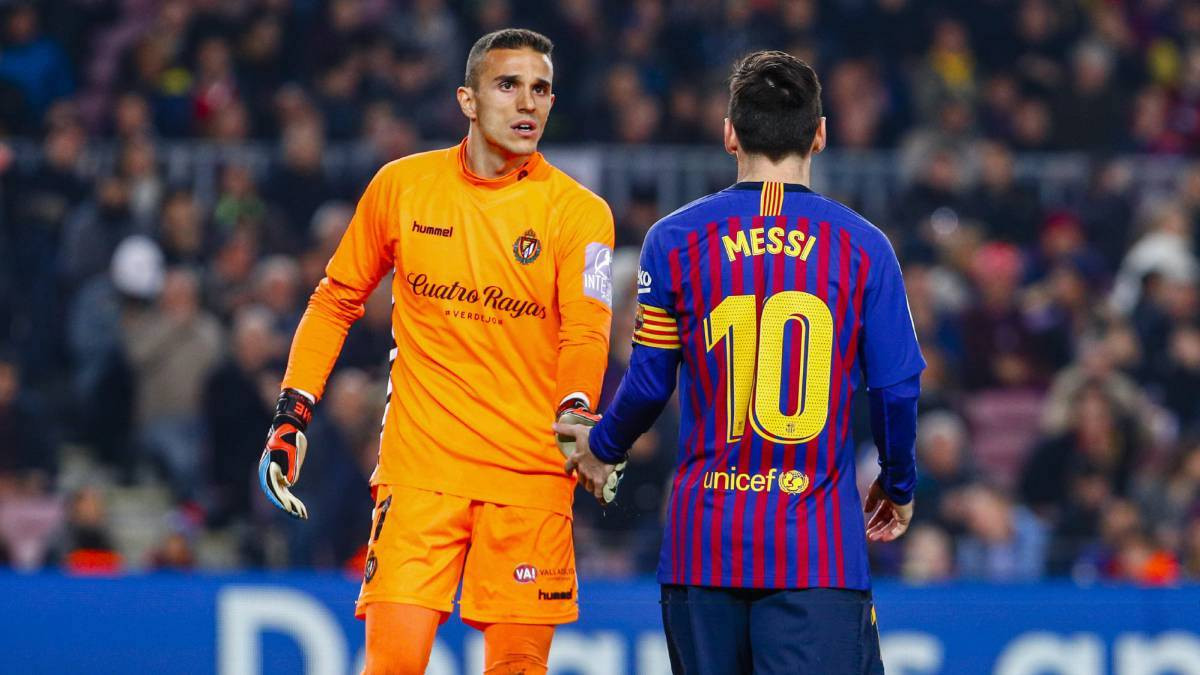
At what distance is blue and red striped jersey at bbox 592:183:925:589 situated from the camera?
15.4ft

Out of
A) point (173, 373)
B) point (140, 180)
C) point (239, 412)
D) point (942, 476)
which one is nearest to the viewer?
point (942, 476)

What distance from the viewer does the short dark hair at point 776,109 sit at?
479 cm

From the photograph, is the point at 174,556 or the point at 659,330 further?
the point at 174,556

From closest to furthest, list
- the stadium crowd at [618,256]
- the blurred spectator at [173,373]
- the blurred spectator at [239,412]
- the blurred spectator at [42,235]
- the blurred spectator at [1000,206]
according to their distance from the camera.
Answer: the stadium crowd at [618,256], the blurred spectator at [239,412], the blurred spectator at [173,373], the blurred spectator at [42,235], the blurred spectator at [1000,206]

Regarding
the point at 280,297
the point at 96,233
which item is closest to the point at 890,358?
the point at 280,297

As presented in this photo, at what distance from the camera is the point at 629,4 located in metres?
14.4

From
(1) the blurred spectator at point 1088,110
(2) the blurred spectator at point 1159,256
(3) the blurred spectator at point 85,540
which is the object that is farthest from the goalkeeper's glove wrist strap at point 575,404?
(1) the blurred spectator at point 1088,110

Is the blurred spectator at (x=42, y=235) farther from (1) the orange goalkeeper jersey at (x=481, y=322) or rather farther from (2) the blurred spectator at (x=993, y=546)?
(1) the orange goalkeeper jersey at (x=481, y=322)

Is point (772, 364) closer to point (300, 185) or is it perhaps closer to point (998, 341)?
point (998, 341)

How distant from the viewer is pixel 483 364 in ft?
18.5

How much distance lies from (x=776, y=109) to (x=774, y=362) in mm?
655

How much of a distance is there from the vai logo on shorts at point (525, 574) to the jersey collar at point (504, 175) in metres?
1.16

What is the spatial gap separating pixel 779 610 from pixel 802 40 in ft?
32.9

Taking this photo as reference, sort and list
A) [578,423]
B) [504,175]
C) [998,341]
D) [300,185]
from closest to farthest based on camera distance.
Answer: [578,423], [504,175], [998,341], [300,185]
